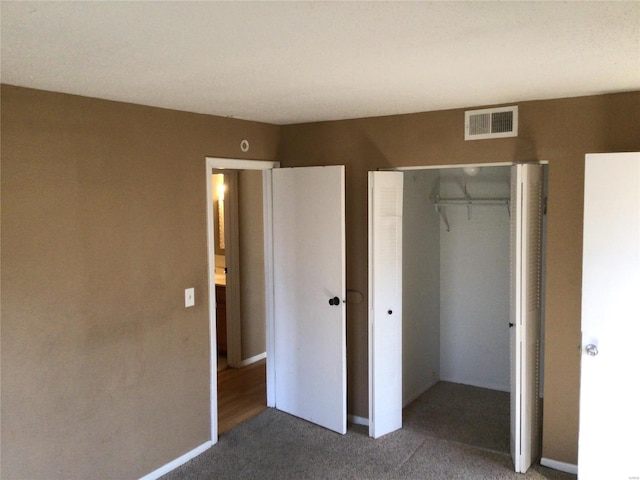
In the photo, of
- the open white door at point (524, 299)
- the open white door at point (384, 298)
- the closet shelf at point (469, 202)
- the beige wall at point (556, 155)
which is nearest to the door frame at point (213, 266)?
the beige wall at point (556, 155)

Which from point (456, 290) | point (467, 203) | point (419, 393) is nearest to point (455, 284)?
point (456, 290)

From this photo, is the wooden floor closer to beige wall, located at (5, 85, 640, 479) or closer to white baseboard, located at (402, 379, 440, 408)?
beige wall, located at (5, 85, 640, 479)

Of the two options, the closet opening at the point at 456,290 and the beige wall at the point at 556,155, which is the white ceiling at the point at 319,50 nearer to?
the beige wall at the point at 556,155

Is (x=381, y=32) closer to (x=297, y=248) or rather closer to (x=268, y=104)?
(x=268, y=104)

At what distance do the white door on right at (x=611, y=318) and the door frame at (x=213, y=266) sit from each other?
2308mm

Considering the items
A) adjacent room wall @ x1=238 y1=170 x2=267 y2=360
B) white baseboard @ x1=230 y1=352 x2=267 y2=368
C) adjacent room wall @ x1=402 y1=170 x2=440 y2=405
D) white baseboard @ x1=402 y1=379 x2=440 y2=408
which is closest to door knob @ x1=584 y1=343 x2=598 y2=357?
adjacent room wall @ x1=402 y1=170 x2=440 y2=405

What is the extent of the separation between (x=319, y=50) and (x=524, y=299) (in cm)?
205

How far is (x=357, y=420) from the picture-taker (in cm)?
418

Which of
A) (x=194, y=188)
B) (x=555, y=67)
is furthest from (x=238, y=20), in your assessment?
(x=194, y=188)

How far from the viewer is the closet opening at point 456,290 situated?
4578mm

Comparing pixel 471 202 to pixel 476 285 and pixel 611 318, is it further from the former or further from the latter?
pixel 611 318

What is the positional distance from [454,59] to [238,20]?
98 centimetres

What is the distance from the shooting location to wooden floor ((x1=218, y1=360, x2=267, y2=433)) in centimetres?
429

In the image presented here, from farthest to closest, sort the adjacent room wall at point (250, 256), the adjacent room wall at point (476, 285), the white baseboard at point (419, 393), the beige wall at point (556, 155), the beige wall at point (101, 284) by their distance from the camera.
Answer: the adjacent room wall at point (250, 256) < the adjacent room wall at point (476, 285) < the white baseboard at point (419, 393) < the beige wall at point (556, 155) < the beige wall at point (101, 284)
